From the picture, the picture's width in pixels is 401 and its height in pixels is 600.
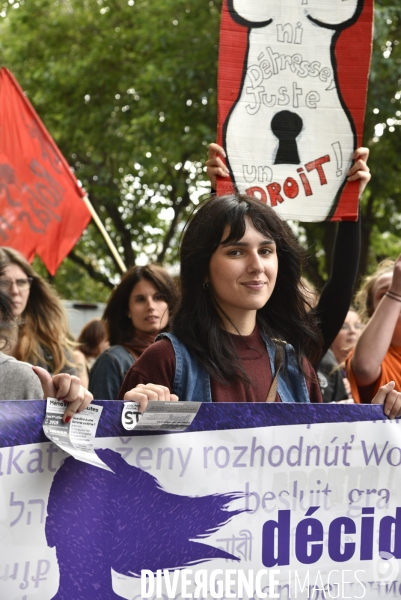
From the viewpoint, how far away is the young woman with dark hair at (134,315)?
4.31m

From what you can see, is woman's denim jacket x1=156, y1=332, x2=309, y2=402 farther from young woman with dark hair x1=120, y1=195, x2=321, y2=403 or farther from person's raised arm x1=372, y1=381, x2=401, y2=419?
person's raised arm x1=372, y1=381, x2=401, y2=419

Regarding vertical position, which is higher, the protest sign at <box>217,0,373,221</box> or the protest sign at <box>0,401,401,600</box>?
the protest sign at <box>217,0,373,221</box>

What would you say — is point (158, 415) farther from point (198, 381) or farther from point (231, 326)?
point (231, 326)

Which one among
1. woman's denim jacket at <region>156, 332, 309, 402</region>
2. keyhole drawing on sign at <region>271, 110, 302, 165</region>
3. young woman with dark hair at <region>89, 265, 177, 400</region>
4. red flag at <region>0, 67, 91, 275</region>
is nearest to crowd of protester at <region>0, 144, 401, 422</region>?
woman's denim jacket at <region>156, 332, 309, 402</region>

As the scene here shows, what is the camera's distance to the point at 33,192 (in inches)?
245

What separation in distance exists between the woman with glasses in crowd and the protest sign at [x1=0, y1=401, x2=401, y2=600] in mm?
2035

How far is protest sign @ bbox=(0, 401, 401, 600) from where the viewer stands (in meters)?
2.28

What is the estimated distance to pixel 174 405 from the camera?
7.72ft

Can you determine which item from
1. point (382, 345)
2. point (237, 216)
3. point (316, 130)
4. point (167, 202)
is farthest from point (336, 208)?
point (167, 202)

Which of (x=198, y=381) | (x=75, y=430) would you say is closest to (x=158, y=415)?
(x=75, y=430)

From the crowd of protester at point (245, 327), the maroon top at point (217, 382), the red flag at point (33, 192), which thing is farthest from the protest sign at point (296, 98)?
the red flag at point (33, 192)

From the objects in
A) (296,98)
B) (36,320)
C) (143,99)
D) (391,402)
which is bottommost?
(143,99)

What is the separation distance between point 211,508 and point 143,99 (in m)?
10.7

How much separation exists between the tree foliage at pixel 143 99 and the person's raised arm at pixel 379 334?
6565mm
